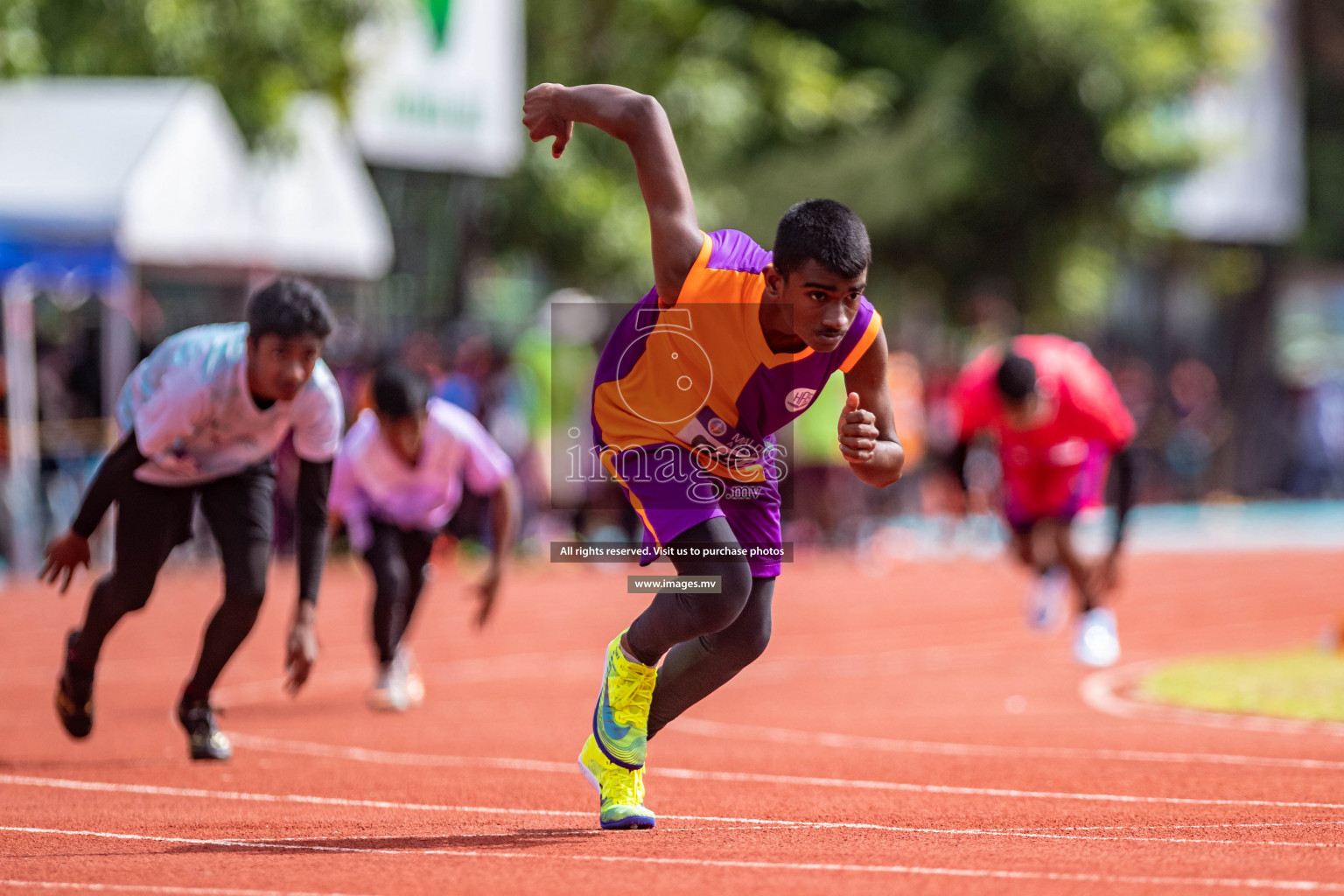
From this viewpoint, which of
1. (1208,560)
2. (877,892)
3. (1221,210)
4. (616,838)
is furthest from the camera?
(1221,210)

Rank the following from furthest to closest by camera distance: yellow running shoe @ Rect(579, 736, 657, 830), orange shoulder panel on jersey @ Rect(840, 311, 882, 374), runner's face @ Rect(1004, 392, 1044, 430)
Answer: runner's face @ Rect(1004, 392, 1044, 430) → yellow running shoe @ Rect(579, 736, 657, 830) → orange shoulder panel on jersey @ Rect(840, 311, 882, 374)

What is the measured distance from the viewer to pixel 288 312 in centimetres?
705

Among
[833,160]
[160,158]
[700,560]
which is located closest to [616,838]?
[700,560]

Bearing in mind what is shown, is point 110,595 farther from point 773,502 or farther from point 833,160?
point 833,160

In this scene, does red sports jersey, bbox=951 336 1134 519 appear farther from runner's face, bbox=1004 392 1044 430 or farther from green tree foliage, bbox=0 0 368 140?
green tree foliage, bbox=0 0 368 140

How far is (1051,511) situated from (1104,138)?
15886mm

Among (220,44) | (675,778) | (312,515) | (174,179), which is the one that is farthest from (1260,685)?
(220,44)

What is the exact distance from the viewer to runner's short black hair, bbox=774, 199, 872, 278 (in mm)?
5422

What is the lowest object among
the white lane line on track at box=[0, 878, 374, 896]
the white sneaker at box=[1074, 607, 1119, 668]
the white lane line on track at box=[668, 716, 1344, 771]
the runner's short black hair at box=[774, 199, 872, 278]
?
the white sneaker at box=[1074, 607, 1119, 668]

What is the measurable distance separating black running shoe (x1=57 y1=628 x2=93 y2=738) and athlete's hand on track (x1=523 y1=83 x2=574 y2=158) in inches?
129

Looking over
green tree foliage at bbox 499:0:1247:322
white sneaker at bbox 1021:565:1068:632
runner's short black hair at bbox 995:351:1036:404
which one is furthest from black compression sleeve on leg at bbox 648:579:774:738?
green tree foliage at bbox 499:0:1247:322

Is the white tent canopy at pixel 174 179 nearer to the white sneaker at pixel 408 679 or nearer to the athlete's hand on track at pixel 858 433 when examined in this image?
the white sneaker at pixel 408 679

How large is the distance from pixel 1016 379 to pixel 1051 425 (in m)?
0.68

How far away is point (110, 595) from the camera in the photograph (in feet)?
25.0
